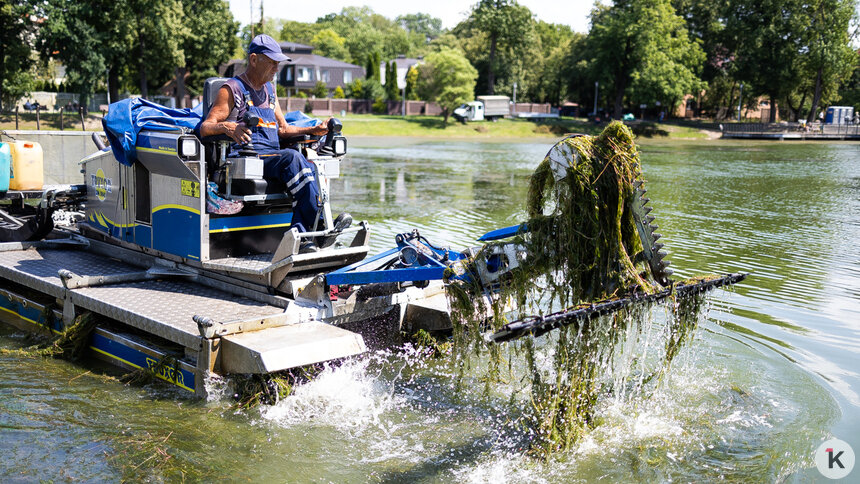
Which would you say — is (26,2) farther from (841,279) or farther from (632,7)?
(632,7)

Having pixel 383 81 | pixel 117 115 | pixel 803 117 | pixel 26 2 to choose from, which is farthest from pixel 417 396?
pixel 803 117

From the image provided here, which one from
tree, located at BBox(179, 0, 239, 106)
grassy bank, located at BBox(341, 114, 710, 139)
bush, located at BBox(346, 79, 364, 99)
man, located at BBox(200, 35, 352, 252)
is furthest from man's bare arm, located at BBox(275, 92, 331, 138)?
bush, located at BBox(346, 79, 364, 99)

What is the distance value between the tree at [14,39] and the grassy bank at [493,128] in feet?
72.3

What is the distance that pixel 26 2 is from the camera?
42.2 metres

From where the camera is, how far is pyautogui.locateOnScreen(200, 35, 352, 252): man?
7734 millimetres

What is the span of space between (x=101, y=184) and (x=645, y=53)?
66019 mm

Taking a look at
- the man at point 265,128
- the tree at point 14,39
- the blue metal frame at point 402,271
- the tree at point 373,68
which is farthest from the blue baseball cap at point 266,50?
the tree at point 373,68

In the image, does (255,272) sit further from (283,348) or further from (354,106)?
(354,106)

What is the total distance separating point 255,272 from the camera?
25.0ft

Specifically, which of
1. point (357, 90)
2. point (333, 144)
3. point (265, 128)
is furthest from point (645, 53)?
point (265, 128)

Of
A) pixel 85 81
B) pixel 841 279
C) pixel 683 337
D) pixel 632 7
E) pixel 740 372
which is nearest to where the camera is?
pixel 683 337

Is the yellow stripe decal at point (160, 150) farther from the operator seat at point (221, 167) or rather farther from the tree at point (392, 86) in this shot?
the tree at point (392, 86)

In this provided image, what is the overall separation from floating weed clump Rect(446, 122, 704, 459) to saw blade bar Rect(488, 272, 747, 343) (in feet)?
0.31

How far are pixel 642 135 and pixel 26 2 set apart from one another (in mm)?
46896
